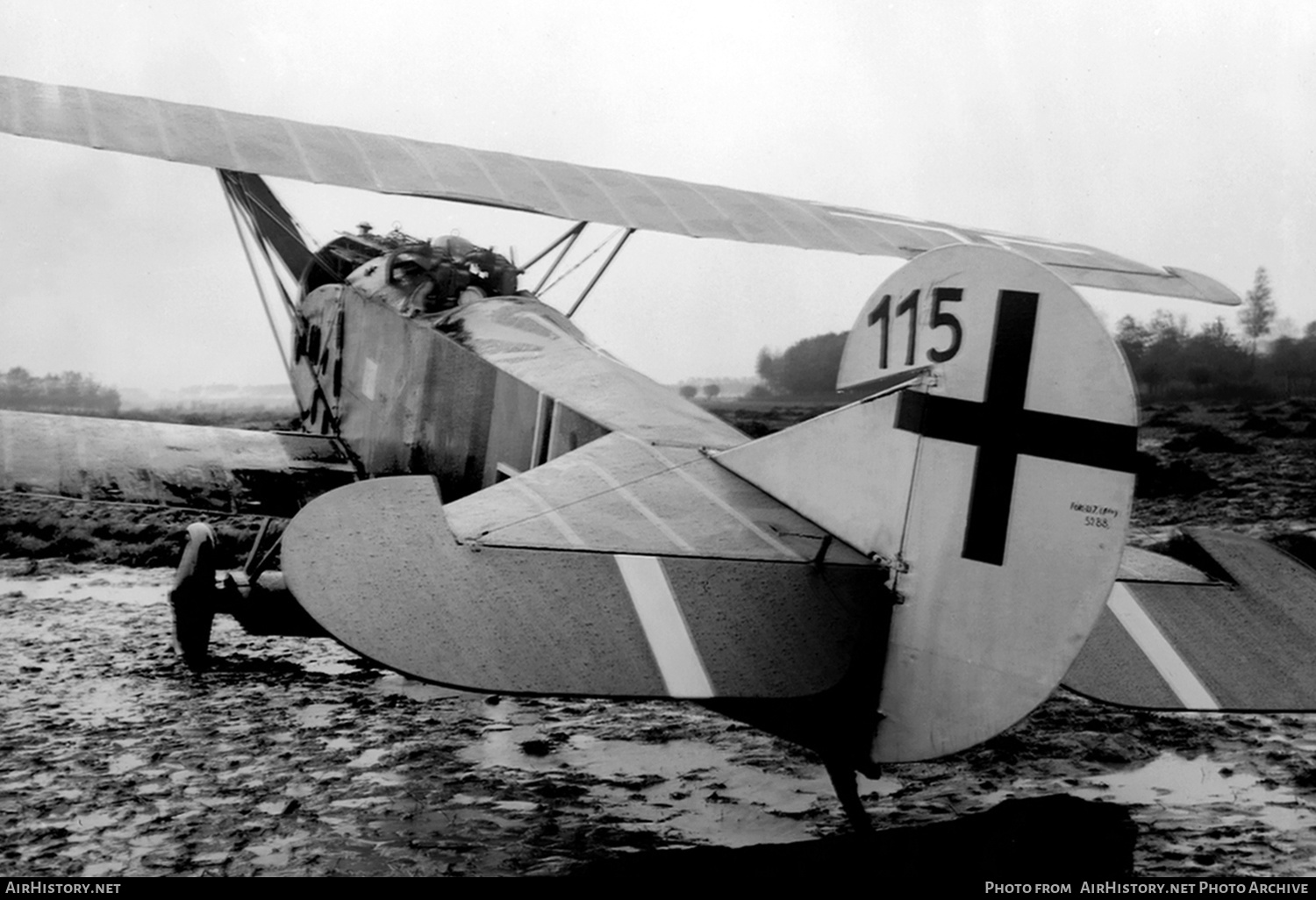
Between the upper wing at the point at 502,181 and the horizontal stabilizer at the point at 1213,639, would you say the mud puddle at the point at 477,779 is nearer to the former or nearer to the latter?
the horizontal stabilizer at the point at 1213,639

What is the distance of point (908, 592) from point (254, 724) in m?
3.65

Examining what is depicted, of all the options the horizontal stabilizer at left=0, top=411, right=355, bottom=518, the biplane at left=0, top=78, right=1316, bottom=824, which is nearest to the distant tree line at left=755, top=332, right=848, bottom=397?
the horizontal stabilizer at left=0, top=411, right=355, bottom=518

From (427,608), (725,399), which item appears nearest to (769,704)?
(427,608)

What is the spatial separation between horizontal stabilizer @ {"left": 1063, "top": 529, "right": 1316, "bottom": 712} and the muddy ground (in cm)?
64

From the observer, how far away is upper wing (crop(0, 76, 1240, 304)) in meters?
5.92

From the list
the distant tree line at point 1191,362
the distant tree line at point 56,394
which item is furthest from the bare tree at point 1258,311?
the distant tree line at point 56,394

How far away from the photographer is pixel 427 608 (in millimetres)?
2936

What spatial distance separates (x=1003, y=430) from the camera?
315cm

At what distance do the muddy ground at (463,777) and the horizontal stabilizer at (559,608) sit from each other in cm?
117

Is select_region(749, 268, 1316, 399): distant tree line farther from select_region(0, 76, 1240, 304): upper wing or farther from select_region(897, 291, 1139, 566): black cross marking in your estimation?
select_region(897, 291, 1139, 566): black cross marking

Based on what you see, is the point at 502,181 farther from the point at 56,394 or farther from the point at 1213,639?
the point at 56,394

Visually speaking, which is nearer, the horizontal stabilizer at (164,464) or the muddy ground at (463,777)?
the muddy ground at (463,777)

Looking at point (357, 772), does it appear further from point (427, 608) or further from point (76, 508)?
point (76, 508)

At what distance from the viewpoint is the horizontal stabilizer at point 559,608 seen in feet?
9.41
